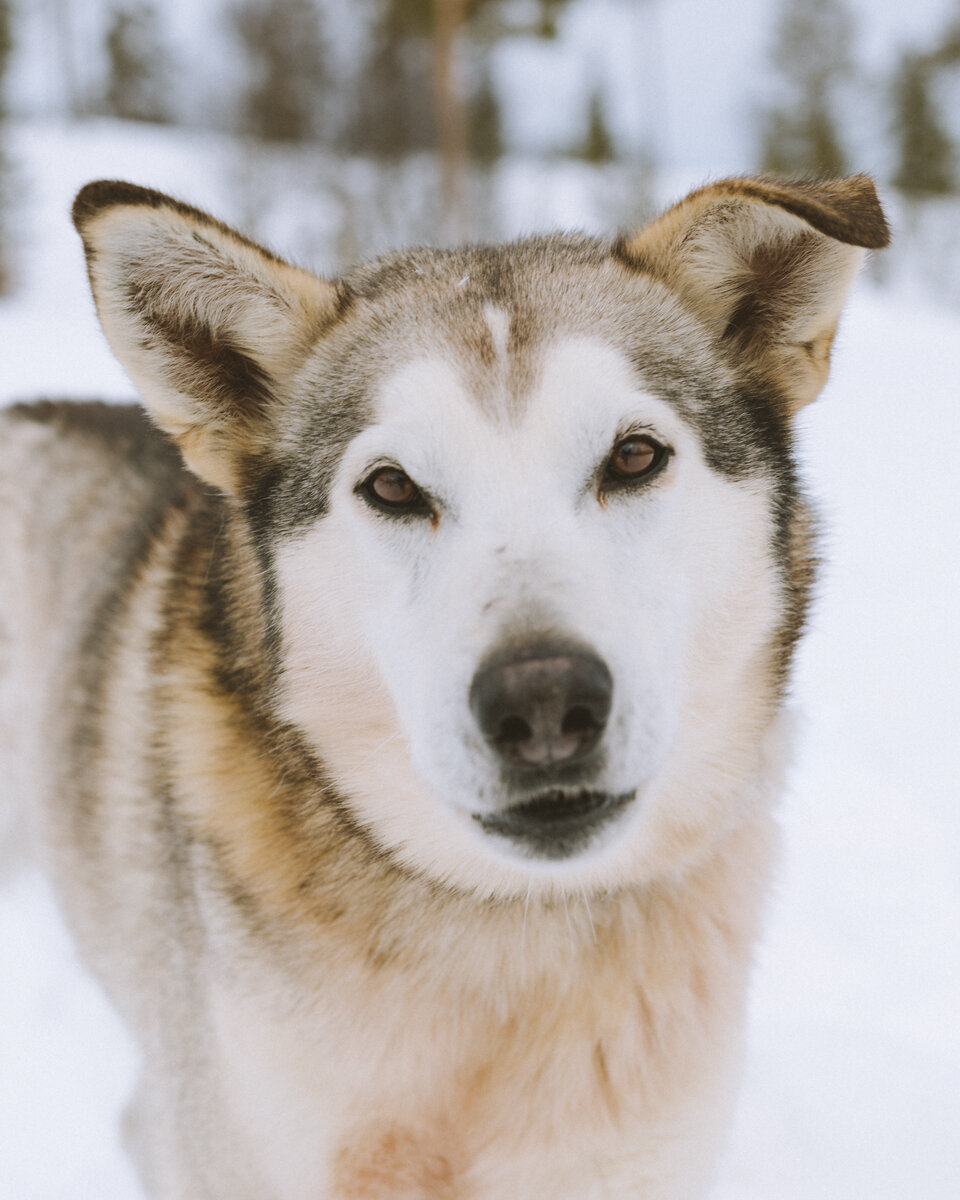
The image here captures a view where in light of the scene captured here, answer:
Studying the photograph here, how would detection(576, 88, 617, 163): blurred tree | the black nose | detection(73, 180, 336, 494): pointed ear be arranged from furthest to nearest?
detection(576, 88, 617, 163): blurred tree
detection(73, 180, 336, 494): pointed ear
the black nose

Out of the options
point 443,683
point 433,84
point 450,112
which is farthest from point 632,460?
point 433,84

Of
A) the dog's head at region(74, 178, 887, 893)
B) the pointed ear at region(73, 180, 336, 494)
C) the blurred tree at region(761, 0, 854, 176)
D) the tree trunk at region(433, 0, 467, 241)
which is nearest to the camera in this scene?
the dog's head at region(74, 178, 887, 893)

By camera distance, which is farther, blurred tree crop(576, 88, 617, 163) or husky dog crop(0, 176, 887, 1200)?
→ blurred tree crop(576, 88, 617, 163)

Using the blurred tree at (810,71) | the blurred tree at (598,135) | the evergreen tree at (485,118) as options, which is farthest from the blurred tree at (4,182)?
the blurred tree at (598,135)

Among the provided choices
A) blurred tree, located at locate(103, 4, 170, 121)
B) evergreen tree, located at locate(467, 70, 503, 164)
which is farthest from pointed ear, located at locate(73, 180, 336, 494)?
blurred tree, located at locate(103, 4, 170, 121)

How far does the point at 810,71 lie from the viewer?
29.2 m

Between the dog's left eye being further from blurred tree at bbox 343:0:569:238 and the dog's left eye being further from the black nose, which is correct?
blurred tree at bbox 343:0:569:238

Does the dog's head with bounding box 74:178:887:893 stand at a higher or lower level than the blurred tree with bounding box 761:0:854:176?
lower

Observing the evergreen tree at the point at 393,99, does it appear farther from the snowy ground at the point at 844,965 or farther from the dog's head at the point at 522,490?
the dog's head at the point at 522,490

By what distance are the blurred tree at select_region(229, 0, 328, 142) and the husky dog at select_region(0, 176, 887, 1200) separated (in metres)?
22.8

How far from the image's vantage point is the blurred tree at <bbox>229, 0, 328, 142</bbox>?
23.0 metres

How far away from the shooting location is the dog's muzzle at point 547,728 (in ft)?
4.61

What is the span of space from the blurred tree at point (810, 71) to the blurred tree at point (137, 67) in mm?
19209

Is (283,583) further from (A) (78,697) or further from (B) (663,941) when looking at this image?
(A) (78,697)
